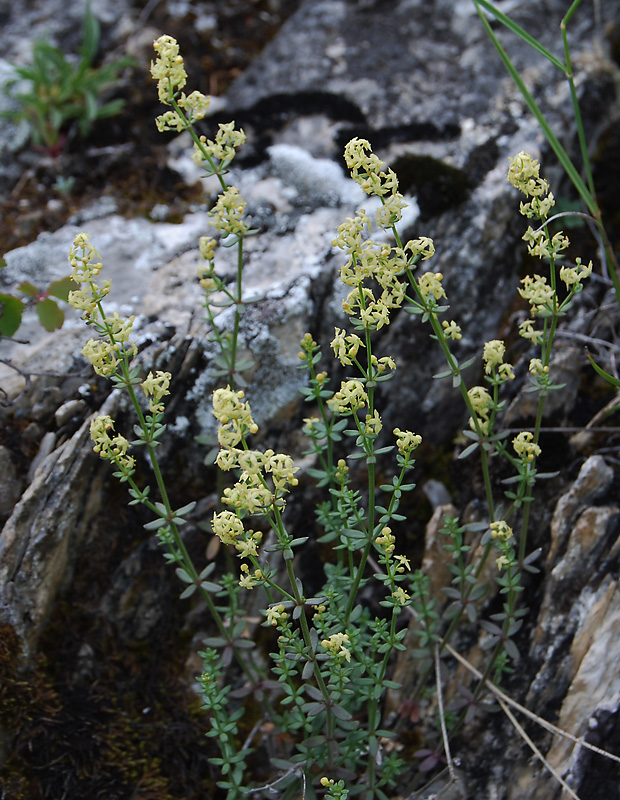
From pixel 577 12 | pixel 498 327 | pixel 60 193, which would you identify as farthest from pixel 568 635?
pixel 577 12

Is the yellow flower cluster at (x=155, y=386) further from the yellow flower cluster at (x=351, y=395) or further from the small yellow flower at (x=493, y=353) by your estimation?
the small yellow flower at (x=493, y=353)

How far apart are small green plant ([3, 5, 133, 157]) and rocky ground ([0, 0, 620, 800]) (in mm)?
152

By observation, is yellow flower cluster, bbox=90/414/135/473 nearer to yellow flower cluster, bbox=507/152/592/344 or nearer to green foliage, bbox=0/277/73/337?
green foliage, bbox=0/277/73/337

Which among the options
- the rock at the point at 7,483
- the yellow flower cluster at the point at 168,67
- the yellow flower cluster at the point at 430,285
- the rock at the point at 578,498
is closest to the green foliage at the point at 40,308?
the rock at the point at 7,483

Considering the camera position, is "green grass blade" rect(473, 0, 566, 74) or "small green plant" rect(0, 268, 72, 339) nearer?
"green grass blade" rect(473, 0, 566, 74)

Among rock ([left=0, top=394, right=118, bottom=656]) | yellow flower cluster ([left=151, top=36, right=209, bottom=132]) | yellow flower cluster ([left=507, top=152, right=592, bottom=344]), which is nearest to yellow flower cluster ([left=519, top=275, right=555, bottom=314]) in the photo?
yellow flower cluster ([left=507, top=152, right=592, bottom=344])

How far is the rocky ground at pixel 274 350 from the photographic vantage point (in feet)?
9.80

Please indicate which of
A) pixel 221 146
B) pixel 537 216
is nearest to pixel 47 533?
pixel 221 146

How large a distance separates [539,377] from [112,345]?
162cm

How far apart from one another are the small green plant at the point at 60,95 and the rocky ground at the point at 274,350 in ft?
0.50

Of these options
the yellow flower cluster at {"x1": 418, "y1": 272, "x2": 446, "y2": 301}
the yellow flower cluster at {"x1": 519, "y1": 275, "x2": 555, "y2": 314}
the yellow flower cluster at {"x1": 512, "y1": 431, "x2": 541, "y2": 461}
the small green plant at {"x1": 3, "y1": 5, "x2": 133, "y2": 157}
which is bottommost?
the yellow flower cluster at {"x1": 512, "y1": 431, "x2": 541, "y2": 461}

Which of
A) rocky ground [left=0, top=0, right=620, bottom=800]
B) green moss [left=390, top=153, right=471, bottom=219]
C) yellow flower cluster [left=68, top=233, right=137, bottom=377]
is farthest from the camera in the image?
green moss [left=390, top=153, right=471, bottom=219]

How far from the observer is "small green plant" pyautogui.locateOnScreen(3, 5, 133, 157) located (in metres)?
4.46

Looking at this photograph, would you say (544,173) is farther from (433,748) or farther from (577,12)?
(433,748)
